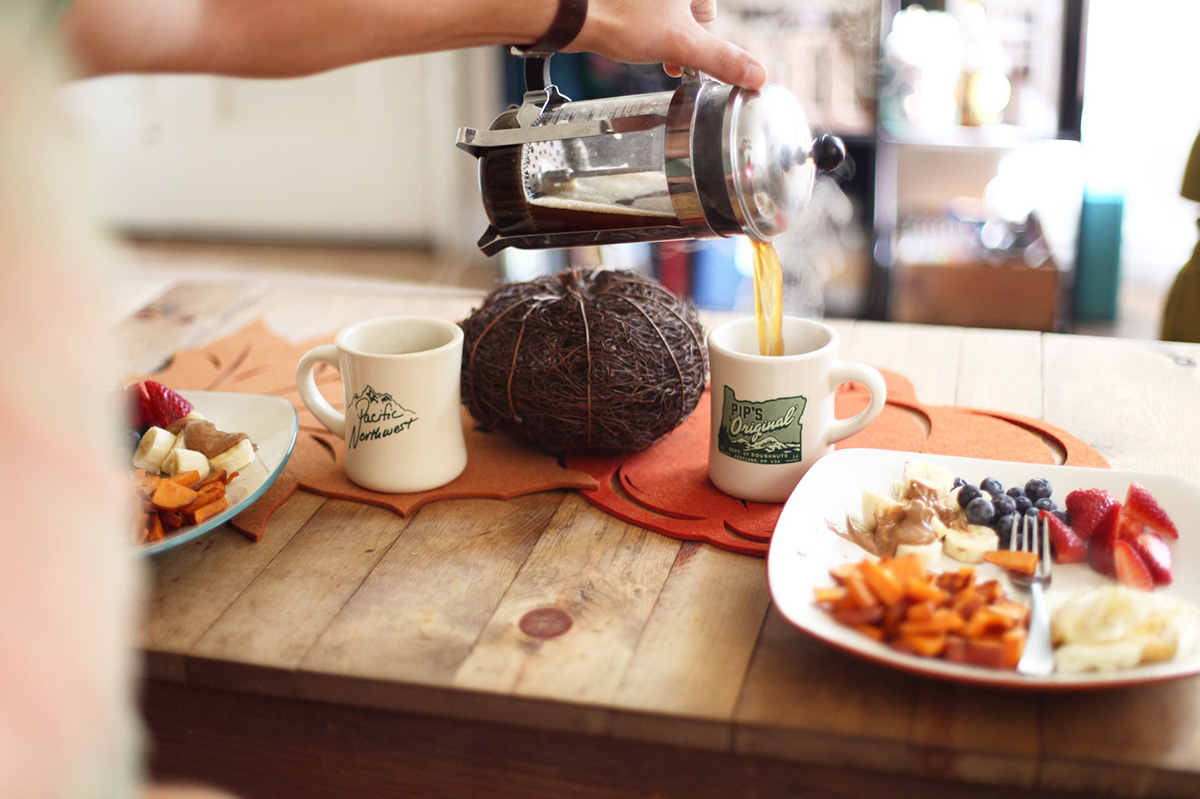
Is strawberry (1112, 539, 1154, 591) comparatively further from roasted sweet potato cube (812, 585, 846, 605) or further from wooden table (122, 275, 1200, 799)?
roasted sweet potato cube (812, 585, 846, 605)

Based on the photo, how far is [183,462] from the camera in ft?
2.90

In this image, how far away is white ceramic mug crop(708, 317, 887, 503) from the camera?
0.90 m

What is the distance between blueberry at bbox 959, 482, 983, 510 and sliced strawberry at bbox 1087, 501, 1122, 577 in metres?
0.09

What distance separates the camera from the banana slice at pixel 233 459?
913 mm

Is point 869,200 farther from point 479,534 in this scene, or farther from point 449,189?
point 479,534

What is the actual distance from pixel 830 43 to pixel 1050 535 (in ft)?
7.15

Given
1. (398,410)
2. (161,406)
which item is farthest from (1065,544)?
(161,406)

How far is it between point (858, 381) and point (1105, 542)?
0.24m

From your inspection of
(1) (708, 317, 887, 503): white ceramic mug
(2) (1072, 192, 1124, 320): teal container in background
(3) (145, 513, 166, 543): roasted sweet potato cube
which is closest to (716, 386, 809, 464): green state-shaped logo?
(1) (708, 317, 887, 503): white ceramic mug

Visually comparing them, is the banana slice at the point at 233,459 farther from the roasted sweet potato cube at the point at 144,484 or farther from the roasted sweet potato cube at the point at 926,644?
the roasted sweet potato cube at the point at 926,644

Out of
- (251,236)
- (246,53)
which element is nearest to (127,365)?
(246,53)

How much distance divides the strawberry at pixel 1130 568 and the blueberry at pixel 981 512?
0.09 metres

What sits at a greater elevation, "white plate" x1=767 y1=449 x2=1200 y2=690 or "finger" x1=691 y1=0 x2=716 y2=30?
"finger" x1=691 y1=0 x2=716 y2=30

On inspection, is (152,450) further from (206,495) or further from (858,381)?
(858,381)
